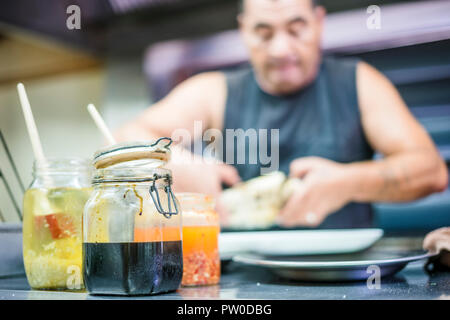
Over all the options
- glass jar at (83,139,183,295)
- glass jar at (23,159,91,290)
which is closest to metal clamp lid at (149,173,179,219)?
glass jar at (83,139,183,295)

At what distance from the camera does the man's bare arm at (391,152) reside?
4.66ft

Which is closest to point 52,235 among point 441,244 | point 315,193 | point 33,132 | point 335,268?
point 33,132

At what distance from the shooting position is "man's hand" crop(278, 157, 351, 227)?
149 cm

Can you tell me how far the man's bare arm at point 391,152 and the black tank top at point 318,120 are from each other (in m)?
0.03

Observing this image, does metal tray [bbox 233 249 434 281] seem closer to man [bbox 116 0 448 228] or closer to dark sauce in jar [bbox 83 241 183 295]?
dark sauce in jar [bbox 83 241 183 295]

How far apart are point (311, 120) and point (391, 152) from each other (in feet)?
0.87

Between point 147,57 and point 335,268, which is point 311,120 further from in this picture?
point 335,268

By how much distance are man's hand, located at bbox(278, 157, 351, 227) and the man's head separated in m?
0.26

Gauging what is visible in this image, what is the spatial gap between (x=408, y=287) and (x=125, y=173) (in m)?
0.34

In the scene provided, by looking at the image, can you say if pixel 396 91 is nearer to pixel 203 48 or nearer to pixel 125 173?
pixel 203 48

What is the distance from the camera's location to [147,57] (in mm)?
1707

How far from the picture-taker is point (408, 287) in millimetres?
537

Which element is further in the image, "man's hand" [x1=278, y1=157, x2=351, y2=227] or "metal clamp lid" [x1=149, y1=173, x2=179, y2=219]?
"man's hand" [x1=278, y1=157, x2=351, y2=227]
